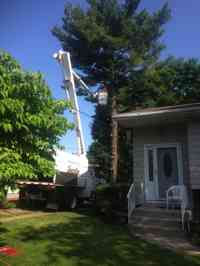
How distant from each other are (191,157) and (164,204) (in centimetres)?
201

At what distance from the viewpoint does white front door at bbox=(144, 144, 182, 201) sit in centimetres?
1002

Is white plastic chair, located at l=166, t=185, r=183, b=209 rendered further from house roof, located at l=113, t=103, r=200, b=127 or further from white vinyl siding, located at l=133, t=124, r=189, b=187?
house roof, located at l=113, t=103, r=200, b=127

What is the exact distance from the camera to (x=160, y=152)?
34.2 ft

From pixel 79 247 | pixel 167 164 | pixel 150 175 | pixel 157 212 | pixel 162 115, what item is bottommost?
pixel 79 247

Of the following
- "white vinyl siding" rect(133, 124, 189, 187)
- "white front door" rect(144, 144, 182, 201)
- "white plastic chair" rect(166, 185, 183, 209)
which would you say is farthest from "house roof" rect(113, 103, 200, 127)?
"white plastic chair" rect(166, 185, 183, 209)

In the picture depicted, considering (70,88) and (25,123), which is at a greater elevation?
(70,88)

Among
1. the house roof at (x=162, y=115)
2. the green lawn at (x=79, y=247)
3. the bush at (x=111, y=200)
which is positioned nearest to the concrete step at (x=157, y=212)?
the bush at (x=111, y=200)

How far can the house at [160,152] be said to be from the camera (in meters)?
9.37

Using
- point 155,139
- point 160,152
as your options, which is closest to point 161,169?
point 160,152

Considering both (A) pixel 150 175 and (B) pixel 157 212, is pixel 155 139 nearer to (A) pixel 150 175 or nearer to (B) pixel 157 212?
(A) pixel 150 175

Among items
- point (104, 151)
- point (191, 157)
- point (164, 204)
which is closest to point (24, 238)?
point (164, 204)

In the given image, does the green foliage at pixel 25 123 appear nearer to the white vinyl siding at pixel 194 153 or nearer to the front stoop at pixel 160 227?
the front stoop at pixel 160 227

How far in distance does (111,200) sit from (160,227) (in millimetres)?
2379

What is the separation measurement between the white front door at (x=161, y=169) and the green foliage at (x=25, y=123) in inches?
226
